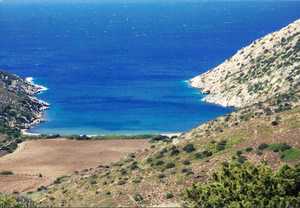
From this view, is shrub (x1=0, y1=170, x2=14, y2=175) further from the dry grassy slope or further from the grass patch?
the grass patch

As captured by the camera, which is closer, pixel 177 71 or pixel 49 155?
pixel 49 155

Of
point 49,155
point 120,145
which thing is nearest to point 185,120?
point 120,145

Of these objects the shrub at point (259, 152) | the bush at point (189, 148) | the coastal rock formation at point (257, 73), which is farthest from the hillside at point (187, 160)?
the coastal rock formation at point (257, 73)

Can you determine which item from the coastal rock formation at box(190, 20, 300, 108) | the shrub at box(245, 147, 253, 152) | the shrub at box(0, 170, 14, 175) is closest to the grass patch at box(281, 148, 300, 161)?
the shrub at box(245, 147, 253, 152)

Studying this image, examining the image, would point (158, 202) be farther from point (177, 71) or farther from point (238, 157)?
point (177, 71)

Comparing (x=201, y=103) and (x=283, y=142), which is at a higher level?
(x=201, y=103)

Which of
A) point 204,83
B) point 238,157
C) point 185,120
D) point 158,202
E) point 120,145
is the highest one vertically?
point 204,83

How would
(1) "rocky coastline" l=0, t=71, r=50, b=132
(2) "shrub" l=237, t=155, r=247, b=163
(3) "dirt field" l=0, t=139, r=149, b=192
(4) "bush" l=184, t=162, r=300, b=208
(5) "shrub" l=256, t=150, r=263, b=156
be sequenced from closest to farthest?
(4) "bush" l=184, t=162, r=300, b=208 < (2) "shrub" l=237, t=155, r=247, b=163 < (5) "shrub" l=256, t=150, r=263, b=156 < (3) "dirt field" l=0, t=139, r=149, b=192 < (1) "rocky coastline" l=0, t=71, r=50, b=132

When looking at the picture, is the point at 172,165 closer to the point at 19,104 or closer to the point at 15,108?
the point at 15,108
